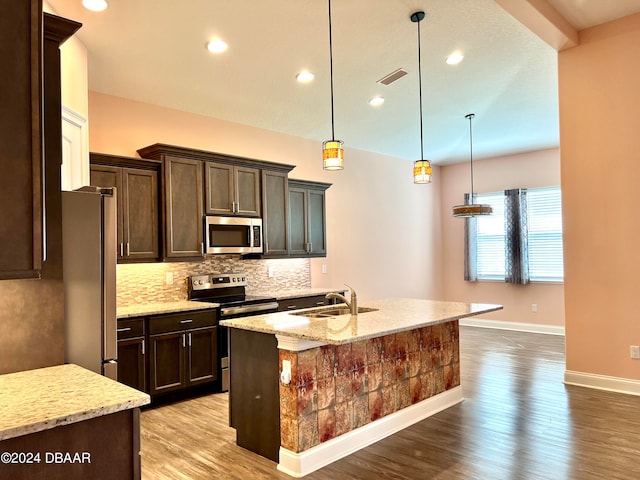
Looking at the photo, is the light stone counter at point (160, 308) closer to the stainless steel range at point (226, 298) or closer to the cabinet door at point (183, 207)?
the stainless steel range at point (226, 298)

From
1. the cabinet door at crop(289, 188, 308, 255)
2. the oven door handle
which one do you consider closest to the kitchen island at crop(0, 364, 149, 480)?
the oven door handle

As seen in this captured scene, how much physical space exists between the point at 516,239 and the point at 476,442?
17.2 ft

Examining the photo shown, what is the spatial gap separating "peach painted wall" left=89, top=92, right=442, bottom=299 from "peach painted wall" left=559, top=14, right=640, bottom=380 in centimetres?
314

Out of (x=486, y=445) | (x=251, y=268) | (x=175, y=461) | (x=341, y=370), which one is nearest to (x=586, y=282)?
(x=486, y=445)

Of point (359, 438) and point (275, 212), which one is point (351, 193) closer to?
point (275, 212)

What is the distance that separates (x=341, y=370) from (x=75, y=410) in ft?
6.29

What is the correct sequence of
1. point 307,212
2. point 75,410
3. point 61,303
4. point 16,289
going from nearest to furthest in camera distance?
point 75,410 → point 16,289 → point 61,303 → point 307,212

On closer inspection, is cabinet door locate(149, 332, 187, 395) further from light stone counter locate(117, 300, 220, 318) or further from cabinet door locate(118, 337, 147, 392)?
light stone counter locate(117, 300, 220, 318)

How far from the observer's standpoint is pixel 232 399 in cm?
330

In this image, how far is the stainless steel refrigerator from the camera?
2.11 meters

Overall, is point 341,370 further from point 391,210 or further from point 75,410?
point 391,210

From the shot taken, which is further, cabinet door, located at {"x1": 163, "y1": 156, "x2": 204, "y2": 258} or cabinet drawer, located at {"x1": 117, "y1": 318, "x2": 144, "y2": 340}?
cabinet door, located at {"x1": 163, "y1": 156, "x2": 204, "y2": 258}

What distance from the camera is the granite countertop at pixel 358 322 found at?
2641mm

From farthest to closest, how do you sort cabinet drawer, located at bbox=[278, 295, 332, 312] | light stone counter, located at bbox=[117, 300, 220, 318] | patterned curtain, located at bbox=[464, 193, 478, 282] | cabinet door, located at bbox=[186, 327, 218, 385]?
patterned curtain, located at bbox=[464, 193, 478, 282]
cabinet drawer, located at bbox=[278, 295, 332, 312]
cabinet door, located at bbox=[186, 327, 218, 385]
light stone counter, located at bbox=[117, 300, 220, 318]
